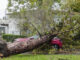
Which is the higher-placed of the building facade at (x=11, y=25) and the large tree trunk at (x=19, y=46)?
the large tree trunk at (x=19, y=46)

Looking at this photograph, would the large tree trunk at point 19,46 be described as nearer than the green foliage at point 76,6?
Yes

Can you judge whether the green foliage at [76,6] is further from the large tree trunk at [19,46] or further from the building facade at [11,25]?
the building facade at [11,25]

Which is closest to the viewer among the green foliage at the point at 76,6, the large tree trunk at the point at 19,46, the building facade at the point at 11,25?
the large tree trunk at the point at 19,46

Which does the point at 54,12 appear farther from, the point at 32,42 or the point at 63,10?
the point at 32,42

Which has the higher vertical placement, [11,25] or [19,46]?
[19,46]

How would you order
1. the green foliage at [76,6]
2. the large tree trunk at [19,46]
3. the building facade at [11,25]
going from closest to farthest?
1. the large tree trunk at [19,46]
2. the green foliage at [76,6]
3. the building facade at [11,25]

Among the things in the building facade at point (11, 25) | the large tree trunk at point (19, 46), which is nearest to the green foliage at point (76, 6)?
the large tree trunk at point (19, 46)

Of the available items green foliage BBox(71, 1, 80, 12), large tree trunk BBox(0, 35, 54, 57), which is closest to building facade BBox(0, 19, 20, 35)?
large tree trunk BBox(0, 35, 54, 57)

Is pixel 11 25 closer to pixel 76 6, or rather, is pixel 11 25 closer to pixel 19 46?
pixel 76 6

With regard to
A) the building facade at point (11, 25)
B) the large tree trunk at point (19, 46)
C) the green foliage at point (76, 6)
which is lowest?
the building facade at point (11, 25)

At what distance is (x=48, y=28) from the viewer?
12.5m

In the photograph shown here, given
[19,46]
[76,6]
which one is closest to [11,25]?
[76,6]

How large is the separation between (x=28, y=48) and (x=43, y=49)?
3.37 metres

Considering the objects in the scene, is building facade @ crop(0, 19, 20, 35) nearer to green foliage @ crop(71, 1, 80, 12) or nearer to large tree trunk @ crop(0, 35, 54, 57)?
large tree trunk @ crop(0, 35, 54, 57)
